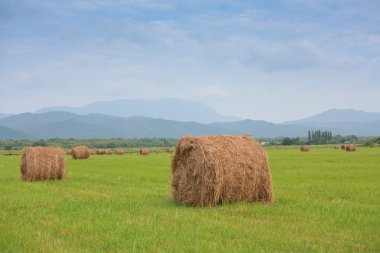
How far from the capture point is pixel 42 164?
23.8 m

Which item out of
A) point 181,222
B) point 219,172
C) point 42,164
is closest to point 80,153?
point 42,164

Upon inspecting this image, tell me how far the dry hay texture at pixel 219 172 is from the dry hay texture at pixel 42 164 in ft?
31.8

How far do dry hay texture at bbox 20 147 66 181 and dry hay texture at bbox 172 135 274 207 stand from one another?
31.8 feet

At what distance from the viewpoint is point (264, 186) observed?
15391mm

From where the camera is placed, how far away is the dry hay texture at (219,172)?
14719 millimetres

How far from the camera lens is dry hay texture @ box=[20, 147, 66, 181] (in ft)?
77.6

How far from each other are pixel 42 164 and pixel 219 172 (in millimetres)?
11842

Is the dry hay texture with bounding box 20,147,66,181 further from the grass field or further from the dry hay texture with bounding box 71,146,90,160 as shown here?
the dry hay texture with bounding box 71,146,90,160

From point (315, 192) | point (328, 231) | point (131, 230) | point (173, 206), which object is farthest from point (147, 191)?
point (328, 231)

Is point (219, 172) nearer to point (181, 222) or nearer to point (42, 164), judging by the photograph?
point (181, 222)

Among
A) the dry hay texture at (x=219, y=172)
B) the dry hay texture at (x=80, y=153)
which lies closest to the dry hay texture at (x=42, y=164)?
the dry hay texture at (x=219, y=172)

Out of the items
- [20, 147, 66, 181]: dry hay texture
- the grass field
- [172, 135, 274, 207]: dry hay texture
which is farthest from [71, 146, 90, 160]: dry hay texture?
[172, 135, 274, 207]: dry hay texture

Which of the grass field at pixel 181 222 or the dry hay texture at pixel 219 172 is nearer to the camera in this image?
the grass field at pixel 181 222

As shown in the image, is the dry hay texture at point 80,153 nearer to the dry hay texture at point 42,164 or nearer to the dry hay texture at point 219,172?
the dry hay texture at point 42,164
